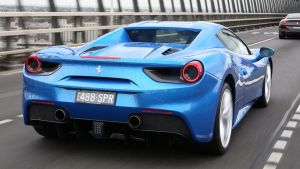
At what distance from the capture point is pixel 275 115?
6801 mm

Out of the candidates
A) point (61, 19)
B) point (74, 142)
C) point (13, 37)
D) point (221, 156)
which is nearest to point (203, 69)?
point (221, 156)

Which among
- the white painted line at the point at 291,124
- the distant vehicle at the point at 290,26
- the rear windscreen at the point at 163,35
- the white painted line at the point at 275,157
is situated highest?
the rear windscreen at the point at 163,35

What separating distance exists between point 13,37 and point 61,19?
7.84ft

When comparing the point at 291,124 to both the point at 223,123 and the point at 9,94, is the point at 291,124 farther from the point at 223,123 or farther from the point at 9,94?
the point at 9,94

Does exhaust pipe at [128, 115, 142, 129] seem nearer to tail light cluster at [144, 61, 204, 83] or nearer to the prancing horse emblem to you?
tail light cluster at [144, 61, 204, 83]

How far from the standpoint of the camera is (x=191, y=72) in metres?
4.27

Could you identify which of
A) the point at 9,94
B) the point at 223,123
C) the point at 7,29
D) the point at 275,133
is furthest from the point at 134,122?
the point at 7,29

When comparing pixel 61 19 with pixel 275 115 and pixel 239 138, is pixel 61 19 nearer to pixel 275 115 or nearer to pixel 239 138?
pixel 275 115

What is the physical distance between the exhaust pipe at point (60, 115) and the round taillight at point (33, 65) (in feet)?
1.47

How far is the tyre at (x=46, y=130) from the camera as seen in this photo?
4.69 m

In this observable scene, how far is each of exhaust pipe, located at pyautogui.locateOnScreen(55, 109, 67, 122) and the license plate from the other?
0.57 ft

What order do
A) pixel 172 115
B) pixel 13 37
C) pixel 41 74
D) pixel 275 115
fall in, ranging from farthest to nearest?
pixel 13 37
pixel 275 115
pixel 41 74
pixel 172 115

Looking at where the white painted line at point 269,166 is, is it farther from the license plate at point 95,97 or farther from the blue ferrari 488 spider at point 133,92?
→ the license plate at point 95,97

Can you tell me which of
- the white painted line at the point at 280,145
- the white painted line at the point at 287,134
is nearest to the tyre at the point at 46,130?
the white painted line at the point at 280,145
